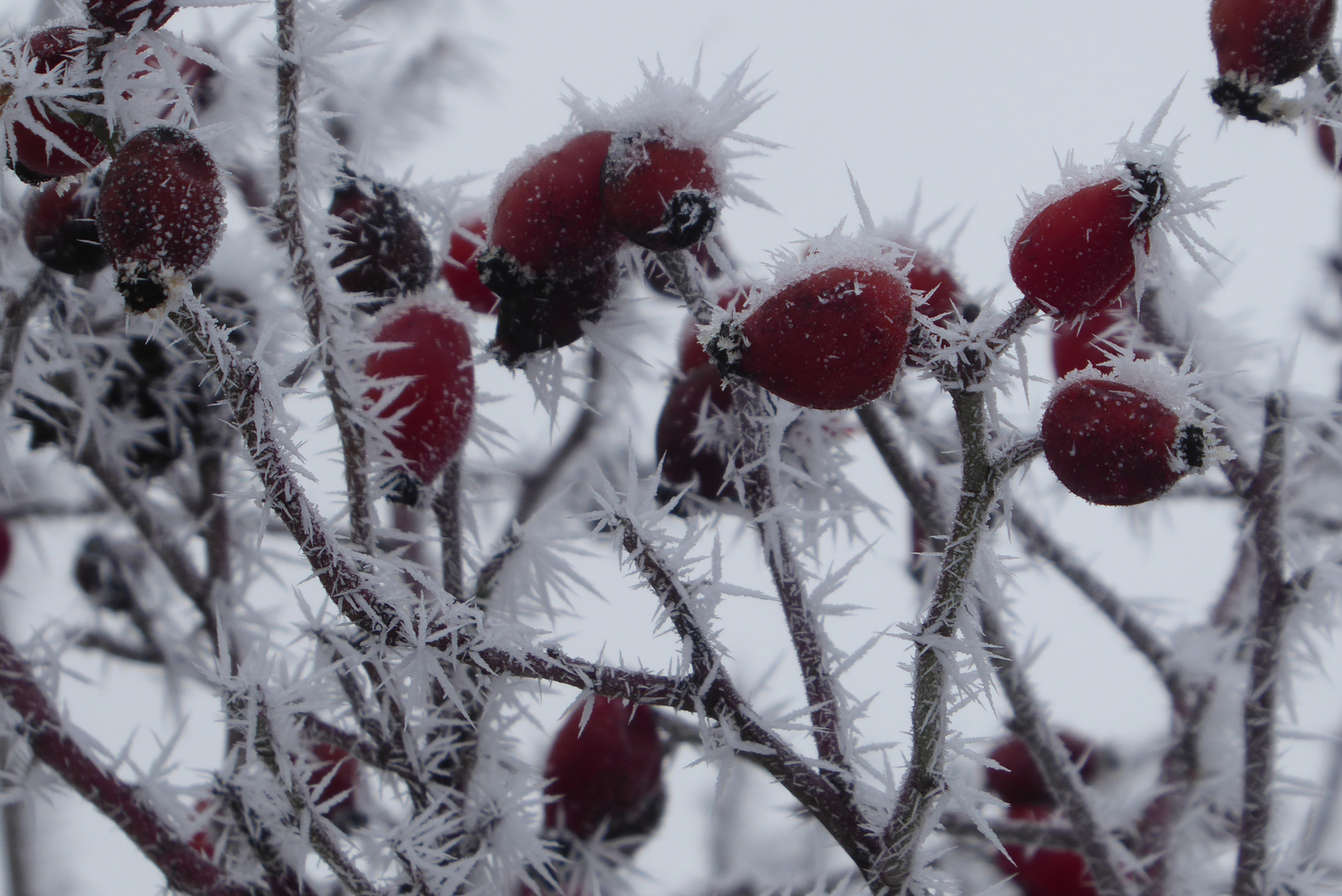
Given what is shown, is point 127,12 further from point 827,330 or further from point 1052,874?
point 1052,874

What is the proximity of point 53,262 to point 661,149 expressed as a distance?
1.74ft

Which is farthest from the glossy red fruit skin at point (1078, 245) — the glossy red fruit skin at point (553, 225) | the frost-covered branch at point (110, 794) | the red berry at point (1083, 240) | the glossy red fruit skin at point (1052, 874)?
Result: the glossy red fruit skin at point (1052, 874)

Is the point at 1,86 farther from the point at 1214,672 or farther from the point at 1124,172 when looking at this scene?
the point at 1214,672

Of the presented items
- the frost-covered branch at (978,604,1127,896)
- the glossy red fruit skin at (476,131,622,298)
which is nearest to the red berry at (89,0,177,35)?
the glossy red fruit skin at (476,131,622,298)

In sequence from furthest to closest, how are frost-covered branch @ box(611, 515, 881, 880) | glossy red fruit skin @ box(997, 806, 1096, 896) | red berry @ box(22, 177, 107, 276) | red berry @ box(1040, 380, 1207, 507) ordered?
1. glossy red fruit skin @ box(997, 806, 1096, 896)
2. red berry @ box(22, 177, 107, 276)
3. frost-covered branch @ box(611, 515, 881, 880)
4. red berry @ box(1040, 380, 1207, 507)

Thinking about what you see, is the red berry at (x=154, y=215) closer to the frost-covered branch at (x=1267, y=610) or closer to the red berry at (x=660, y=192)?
the red berry at (x=660, y=192)

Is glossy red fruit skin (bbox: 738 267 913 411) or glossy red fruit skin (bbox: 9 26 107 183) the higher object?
glossy red fruit skin (bbox: 738 267 913 411)

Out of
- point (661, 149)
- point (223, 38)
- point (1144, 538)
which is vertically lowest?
point (661, 149)

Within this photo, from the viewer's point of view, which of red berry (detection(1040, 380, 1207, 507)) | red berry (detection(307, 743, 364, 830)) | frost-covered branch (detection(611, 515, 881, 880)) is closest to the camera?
red berry (detection(1040, 380, 1207, 507))

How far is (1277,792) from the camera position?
938 millimetres

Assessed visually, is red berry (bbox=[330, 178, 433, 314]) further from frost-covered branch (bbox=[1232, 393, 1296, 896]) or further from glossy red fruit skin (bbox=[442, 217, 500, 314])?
frost-covered branch (bbox=[1232, 393, 1296, 896])

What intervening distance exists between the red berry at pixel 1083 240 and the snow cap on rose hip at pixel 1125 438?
0.04 m

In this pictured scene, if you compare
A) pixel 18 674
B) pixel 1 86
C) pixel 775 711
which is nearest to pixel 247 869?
pixel 18 674

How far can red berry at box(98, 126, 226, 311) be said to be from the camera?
545mm
